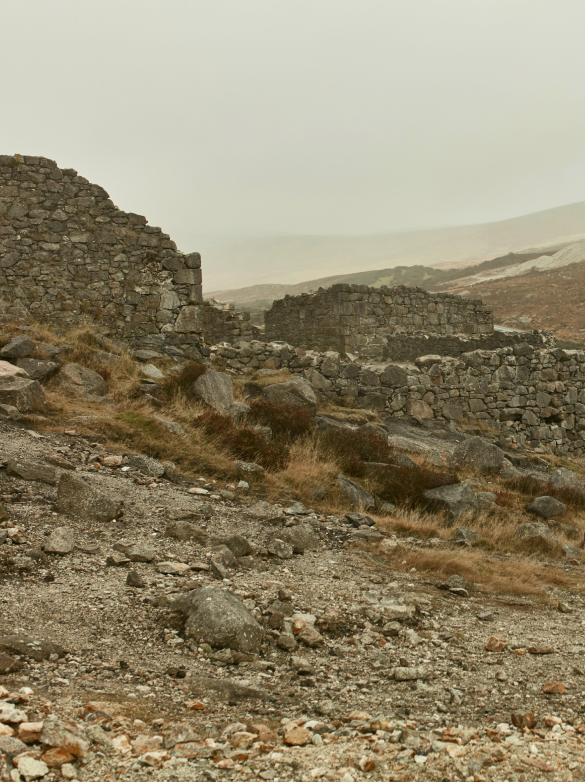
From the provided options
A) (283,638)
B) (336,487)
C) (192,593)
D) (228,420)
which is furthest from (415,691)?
(228,420)

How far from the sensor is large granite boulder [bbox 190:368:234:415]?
1036 cm

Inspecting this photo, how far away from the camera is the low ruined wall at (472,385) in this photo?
45.8ft

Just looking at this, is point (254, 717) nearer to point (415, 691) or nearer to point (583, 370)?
point (415, 691)

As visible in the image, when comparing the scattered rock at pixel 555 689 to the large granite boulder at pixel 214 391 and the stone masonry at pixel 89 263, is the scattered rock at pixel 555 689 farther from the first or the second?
the stone masonry at pixel 89 263

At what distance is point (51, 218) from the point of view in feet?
42.4

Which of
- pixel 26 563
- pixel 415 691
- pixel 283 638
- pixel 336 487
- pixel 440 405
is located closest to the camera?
pixel 415 691

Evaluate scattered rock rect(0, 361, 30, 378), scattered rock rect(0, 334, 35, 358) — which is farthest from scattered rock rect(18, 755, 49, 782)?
scattered rock rect(0, 334, 35, 358)

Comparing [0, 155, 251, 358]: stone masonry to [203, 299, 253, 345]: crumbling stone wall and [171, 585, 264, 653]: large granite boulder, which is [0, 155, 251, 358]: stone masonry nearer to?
[203, 299, 253, 345]: crumbling stone wall

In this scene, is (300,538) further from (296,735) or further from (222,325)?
(222,325)

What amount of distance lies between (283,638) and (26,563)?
6.68 ft

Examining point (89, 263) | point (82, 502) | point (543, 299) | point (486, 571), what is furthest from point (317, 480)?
point (543, 299)

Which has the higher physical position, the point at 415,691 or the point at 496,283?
the point at 496,283

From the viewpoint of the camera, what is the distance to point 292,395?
11.5 meters

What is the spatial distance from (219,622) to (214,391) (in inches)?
262
